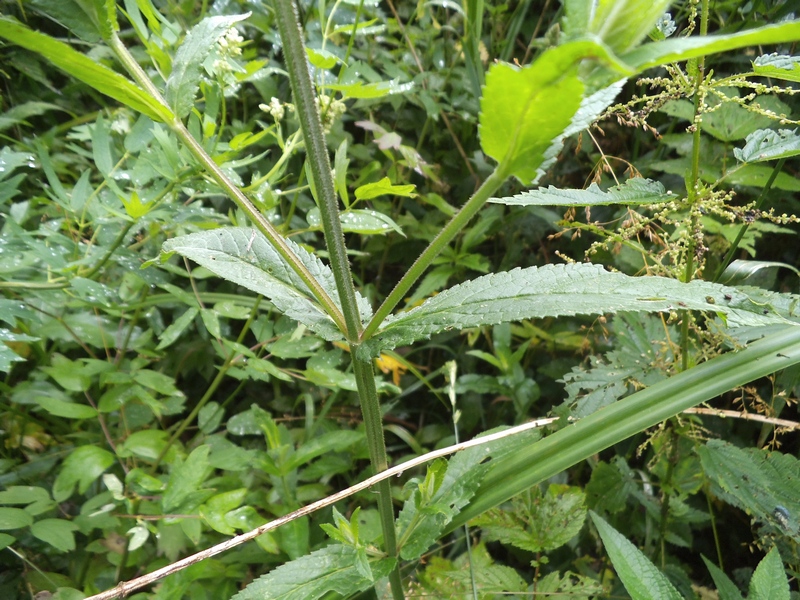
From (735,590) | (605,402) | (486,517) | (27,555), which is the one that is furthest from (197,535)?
(735,590)

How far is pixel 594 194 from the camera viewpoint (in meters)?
0.66

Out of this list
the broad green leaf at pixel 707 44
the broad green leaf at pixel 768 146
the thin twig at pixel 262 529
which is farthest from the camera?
the broad green leaf at pixel 768 146

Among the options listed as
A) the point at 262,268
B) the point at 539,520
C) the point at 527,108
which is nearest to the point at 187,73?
the point at 262,268

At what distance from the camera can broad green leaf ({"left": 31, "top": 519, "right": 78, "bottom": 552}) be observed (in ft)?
2.45

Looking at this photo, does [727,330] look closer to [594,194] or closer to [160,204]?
[594,194]

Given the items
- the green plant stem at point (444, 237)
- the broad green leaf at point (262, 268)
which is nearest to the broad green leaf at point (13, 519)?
the broad green leaf at point (262, 268)

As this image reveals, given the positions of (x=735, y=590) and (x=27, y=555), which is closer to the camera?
(x=735, y=590)

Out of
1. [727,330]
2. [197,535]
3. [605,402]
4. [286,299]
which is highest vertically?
[286,299]

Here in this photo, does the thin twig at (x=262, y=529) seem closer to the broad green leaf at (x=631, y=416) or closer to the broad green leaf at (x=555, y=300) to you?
the broad green leaf at (x=631, y=416)

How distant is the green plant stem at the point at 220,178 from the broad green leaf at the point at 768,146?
54 centimetres

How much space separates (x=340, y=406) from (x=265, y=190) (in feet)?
1.77

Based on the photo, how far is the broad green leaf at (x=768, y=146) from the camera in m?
0.66

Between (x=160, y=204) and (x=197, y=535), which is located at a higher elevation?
(x=160, y=204)

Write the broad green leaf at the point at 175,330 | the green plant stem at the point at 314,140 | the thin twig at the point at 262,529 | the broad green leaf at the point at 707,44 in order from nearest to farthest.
→ the broad green leaf at the point at 707,44, the green plant stem at the point at 314,140, the thin twig at the point at 262,529, the broad green leaf at the point at 175,330
